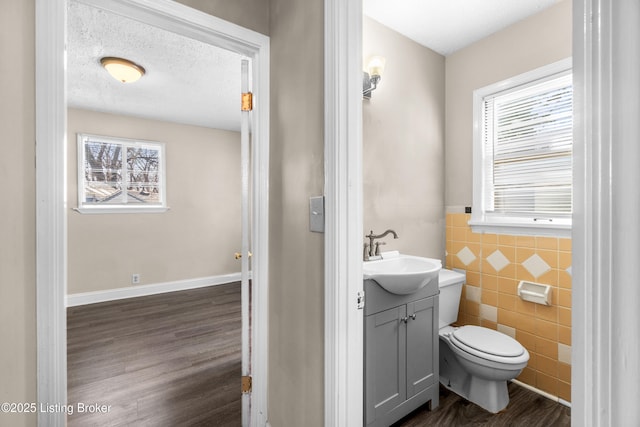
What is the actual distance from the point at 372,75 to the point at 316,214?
1.39 meters

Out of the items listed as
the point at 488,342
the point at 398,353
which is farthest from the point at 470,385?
the point at 398,353

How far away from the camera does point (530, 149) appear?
86.7 inches

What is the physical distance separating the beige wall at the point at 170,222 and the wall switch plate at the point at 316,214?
3920 mm

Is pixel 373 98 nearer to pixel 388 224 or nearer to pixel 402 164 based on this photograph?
pixel 402 164

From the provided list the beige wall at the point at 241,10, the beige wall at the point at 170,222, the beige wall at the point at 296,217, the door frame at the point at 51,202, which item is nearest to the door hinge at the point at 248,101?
the beige wall at the point at 296,217

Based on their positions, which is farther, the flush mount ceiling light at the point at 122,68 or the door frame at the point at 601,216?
the flush mount ceiling light at the point at 122,68

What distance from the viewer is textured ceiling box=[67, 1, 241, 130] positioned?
86.2 inches

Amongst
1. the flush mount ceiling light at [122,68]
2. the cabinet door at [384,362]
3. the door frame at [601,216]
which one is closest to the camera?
the door frame at [601,216]

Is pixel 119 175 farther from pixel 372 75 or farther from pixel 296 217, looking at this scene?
pixel 296 217

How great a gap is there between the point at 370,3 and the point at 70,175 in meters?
4.06

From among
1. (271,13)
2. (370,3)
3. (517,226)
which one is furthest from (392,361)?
(370,3)

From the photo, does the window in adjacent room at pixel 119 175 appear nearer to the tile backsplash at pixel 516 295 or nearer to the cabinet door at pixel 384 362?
the cabinet door at pixel 384 362

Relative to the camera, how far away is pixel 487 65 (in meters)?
2.39

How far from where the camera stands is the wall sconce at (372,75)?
2.10m
